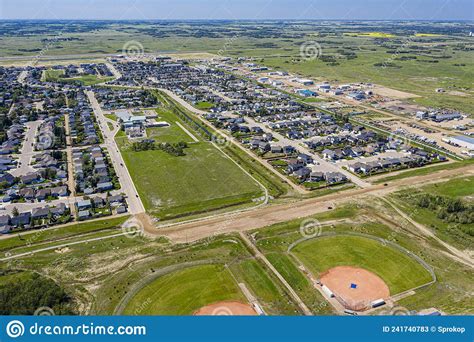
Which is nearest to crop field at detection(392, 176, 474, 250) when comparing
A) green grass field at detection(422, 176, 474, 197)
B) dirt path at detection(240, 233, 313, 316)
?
green grass field at detection(422, 176, 474, 197)

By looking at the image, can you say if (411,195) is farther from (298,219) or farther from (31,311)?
(31,311)

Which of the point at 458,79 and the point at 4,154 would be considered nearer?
the point at 4,154

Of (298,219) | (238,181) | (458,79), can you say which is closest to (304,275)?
(298,219)

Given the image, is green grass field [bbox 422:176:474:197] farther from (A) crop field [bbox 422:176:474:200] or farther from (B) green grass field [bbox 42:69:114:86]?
(B) green grass field [bbox 42:69:114:86]

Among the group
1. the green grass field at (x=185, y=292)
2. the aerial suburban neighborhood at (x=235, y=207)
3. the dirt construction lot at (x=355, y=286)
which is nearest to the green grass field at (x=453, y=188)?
the aerial suburban neighborhood at (x=235, y=207)

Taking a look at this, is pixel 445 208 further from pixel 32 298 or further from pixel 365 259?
pixel 32 298
